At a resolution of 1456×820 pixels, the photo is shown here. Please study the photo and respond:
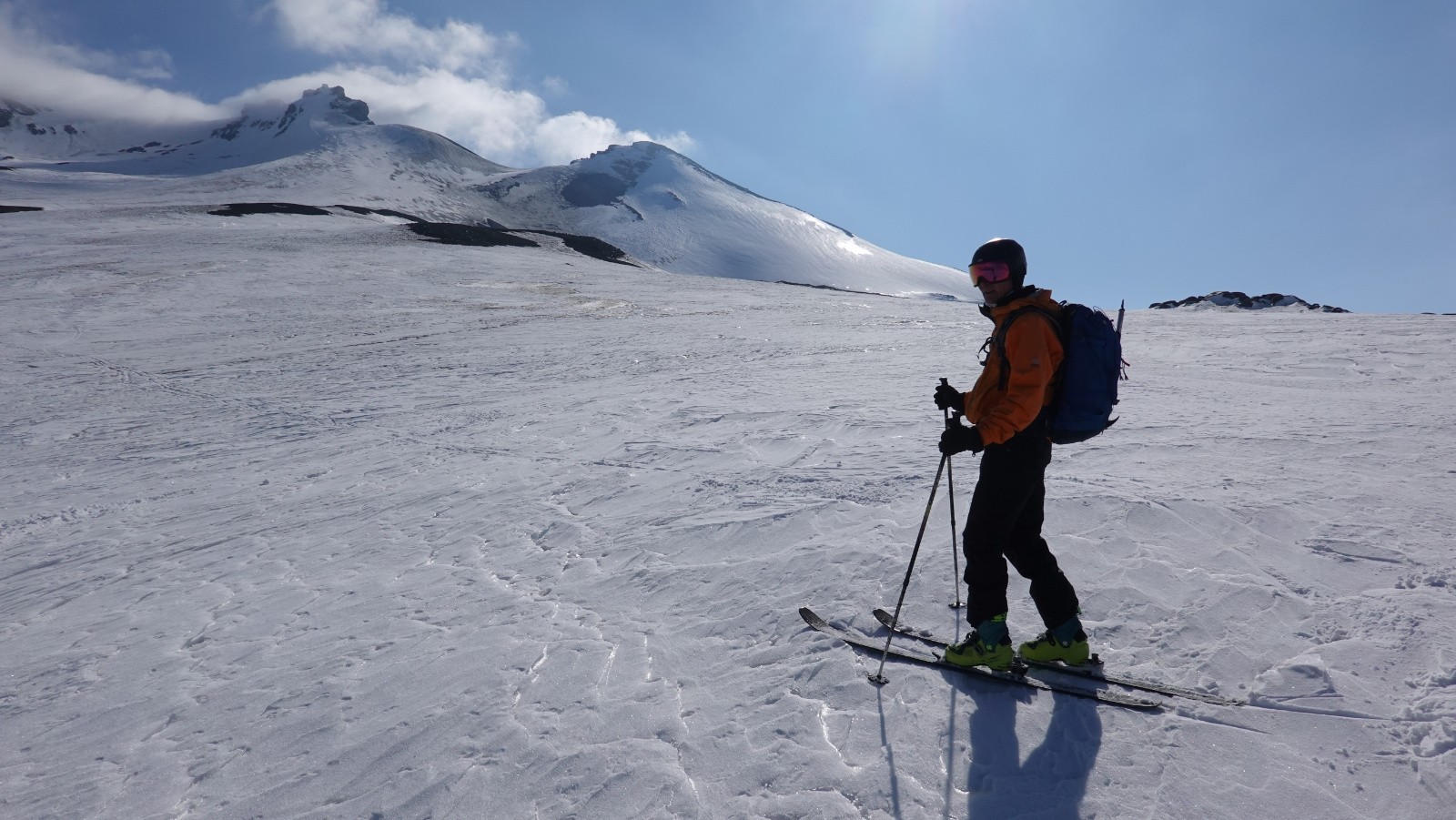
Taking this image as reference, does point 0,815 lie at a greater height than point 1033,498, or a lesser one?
lesser

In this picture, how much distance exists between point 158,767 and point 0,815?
59 cm

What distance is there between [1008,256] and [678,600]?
9.61 feet

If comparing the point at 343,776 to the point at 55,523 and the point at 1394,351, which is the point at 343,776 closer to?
the point at 55,523

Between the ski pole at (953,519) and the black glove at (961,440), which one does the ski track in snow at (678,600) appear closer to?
the ski pole at (953,519)

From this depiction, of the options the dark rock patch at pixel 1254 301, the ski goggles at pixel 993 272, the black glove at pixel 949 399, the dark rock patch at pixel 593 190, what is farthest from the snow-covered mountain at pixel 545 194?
the ski goggles at pixel 993 272

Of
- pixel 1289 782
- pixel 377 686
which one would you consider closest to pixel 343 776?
pixel 377 686

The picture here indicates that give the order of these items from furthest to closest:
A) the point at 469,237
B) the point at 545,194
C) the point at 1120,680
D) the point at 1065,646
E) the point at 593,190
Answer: the point at 593,190 < the point at 545,194 < the point at 469,237 < the point at 1065,646 < the point at 1120,680

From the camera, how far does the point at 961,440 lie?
3436 millimetres

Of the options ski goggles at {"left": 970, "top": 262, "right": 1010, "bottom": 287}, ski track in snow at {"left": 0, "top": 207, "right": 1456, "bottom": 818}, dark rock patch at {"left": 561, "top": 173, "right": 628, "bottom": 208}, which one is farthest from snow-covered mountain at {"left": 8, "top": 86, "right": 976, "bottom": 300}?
ski goggles at {"left": 970, "top": 262, "right": 1010, "bottom": 287}

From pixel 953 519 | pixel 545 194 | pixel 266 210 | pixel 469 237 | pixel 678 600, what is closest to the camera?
pixel 953 519

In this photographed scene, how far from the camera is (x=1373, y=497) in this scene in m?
5.71

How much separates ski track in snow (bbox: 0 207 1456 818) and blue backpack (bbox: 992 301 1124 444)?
1.41 metres

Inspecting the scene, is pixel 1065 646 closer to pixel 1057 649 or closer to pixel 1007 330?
pixel 1057 649

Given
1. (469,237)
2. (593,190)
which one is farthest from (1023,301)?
(593,190)
